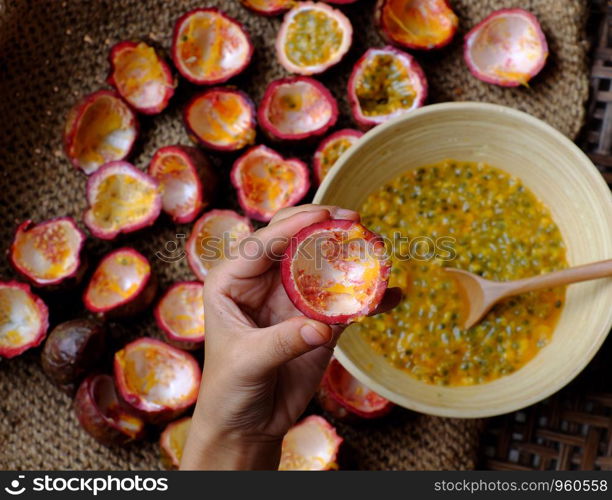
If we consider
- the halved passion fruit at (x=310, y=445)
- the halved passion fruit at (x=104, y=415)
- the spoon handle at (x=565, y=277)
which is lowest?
the halved passion fruit at (x=310, y=445)

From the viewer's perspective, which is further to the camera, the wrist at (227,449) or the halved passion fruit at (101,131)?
the halved passion fruit at (101,131)

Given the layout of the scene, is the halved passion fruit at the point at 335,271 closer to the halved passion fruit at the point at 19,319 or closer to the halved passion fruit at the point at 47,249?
the halved passion fruit at the point at 47,249

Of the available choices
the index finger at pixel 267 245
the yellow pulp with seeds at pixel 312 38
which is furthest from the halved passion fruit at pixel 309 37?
the index finger at pixel 267 245

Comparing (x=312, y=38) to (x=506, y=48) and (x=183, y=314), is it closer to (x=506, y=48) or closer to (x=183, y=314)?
(x=506, y=48)

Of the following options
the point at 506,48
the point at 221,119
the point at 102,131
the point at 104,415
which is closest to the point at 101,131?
the point at 102,131

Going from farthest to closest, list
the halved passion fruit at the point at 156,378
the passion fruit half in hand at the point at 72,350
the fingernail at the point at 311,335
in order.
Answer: the halved passion fruit at the point at 156,378 < the passion fruit half in hand at the point at 72,350 < the fingernail at the point at 311,335

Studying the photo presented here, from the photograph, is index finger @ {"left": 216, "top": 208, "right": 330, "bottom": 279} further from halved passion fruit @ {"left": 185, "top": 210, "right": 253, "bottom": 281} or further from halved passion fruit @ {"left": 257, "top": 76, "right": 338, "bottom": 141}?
halved passion fruit @ {"left": 257, "top": 76, "right": 338, "bottom": 141}
